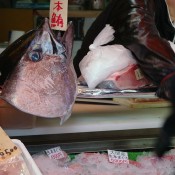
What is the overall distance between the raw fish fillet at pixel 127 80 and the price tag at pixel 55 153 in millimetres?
236

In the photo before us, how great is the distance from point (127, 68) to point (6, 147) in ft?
1.60

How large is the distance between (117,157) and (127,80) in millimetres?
245

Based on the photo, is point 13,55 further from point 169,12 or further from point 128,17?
point 169,12

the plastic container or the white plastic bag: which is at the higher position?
the white plastic bag

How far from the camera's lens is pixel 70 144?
3.65ft

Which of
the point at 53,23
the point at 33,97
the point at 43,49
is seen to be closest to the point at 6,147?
the point at 33,97

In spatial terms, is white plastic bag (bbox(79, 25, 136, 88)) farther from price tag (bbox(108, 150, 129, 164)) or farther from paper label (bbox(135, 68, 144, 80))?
price tag (bbox(108, 150, 129, 164))

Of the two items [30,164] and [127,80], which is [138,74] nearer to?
[127,80]

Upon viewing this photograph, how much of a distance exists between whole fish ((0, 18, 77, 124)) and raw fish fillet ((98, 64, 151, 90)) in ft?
0.55

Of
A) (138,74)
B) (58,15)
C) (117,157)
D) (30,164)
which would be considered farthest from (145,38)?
(30,164)

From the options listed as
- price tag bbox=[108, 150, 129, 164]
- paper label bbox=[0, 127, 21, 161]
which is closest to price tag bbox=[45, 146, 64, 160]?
price tag bbox=[108, 150, 129, 164]

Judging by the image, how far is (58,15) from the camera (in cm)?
101

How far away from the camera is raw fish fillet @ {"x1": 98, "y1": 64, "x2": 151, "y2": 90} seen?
1078 mm

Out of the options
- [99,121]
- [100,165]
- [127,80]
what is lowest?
[100,165]
